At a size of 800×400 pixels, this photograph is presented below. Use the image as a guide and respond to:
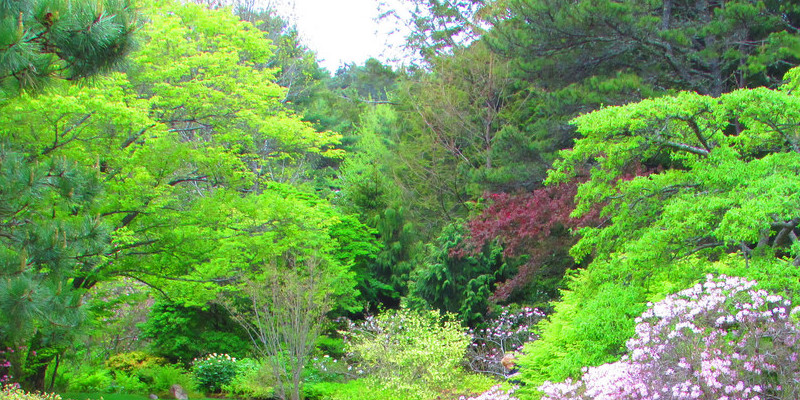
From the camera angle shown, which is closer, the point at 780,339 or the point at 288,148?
the point at 780,339

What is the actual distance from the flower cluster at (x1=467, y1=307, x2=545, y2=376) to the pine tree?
8.20 metres

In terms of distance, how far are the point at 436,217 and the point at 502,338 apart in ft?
25.3

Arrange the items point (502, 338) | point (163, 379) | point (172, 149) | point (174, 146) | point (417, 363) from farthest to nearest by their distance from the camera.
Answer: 1. point (163, 379)
2. point (502, 338)
3. point (174, 146)
4. point (172, 149)
5. point (417, 363)

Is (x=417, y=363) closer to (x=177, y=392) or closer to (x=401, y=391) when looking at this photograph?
(x=401, y=391)

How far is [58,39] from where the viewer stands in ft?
17.1

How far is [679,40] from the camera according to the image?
35.9ft

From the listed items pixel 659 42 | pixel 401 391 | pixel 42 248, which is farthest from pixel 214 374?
pixel 659 42

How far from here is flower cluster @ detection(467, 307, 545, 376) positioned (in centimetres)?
1161

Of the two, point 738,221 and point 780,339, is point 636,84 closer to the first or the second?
point 738,221

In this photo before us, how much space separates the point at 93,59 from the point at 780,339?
6211 mm

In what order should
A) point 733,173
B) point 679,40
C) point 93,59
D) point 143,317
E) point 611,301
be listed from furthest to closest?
1. point 143,317
2. point 679,40
3. point 611,301
4. point 733,173
5. point 93,59

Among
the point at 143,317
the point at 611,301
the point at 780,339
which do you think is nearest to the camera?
the point at 780,339

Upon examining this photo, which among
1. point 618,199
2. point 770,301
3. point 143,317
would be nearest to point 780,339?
point 770,301

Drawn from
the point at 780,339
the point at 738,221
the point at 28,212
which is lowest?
the point at 780,339
